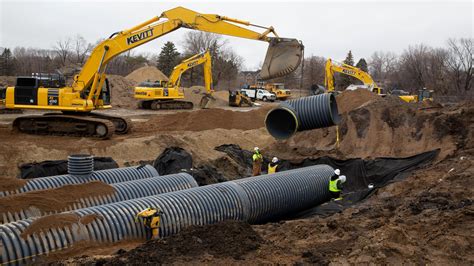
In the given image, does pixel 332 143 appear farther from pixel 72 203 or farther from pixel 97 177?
pixel 72 203

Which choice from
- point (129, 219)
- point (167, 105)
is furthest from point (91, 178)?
point (167, 105)

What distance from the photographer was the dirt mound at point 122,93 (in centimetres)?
3644

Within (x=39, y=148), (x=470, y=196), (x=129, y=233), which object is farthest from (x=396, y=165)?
(x=39, y=148)

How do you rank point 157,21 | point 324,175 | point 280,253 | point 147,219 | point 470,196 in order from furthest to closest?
point 157,21 → point 324,175 → point 470,196 → point 147,219 → point 280,253

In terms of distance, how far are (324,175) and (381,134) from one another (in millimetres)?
6101

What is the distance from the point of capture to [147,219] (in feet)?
25.0

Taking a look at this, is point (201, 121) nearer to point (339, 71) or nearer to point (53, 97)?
A: point (53, 97)

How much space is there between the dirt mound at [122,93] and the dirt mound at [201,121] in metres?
11.6

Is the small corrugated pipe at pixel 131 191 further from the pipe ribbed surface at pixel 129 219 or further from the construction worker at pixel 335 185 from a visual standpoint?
the construction worker at pixel 335 185

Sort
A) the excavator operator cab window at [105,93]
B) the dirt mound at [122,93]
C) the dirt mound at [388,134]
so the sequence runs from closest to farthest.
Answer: the dirt mound at [388,134] → the excavator operator cab window at [105,93] → the dirt mound at [122,93]

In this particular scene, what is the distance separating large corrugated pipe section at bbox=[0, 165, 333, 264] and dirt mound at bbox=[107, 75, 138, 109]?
2595 cm

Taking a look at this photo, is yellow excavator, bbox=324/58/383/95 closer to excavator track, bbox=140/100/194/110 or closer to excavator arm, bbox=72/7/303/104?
excavator track, bbox=140/100/194/110

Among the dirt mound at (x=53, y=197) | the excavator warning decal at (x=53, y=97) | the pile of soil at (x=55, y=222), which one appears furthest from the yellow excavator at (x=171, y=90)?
the pile of soil at (x=55, y=222)

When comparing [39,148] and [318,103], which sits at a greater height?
[318,103]
